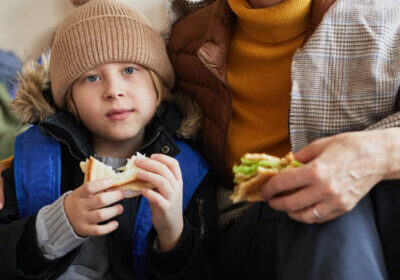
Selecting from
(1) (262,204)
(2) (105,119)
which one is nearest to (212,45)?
(2) (105,119)

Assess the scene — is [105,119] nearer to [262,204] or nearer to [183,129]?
[183,129]

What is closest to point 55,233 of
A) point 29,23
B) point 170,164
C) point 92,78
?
point 170,164

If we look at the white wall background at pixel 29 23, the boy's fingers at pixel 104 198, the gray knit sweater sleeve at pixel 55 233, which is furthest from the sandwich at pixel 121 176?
the white wall background at pixel 29 23

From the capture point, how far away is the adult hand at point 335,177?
30.8 inches

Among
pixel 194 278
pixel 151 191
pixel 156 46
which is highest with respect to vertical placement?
pixel 156 46

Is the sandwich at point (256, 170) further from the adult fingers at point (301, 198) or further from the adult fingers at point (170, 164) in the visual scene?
the adult fingers at point (170, 164)

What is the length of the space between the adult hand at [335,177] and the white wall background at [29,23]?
56.0 inches

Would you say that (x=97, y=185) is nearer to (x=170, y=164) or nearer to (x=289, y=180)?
(x=170, y=164)

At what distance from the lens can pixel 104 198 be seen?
93 centimetres

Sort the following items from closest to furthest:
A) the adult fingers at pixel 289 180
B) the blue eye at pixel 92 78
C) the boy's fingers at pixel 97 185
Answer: the adult fingers at pixel 289 180 → the boy's fingers at pixel 97 185 → the blue eye at pixel 92 78

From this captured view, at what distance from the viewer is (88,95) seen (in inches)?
47.3

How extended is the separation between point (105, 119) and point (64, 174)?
9.1 inches

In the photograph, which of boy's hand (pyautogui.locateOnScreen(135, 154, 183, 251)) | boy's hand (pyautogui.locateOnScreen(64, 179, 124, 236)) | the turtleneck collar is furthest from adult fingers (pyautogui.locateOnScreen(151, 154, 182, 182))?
the turtleneck collar

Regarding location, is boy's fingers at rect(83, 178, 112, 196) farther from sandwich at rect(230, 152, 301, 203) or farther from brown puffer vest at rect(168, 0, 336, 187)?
brown puffer vest at rect(168, 0, 336, 187)
